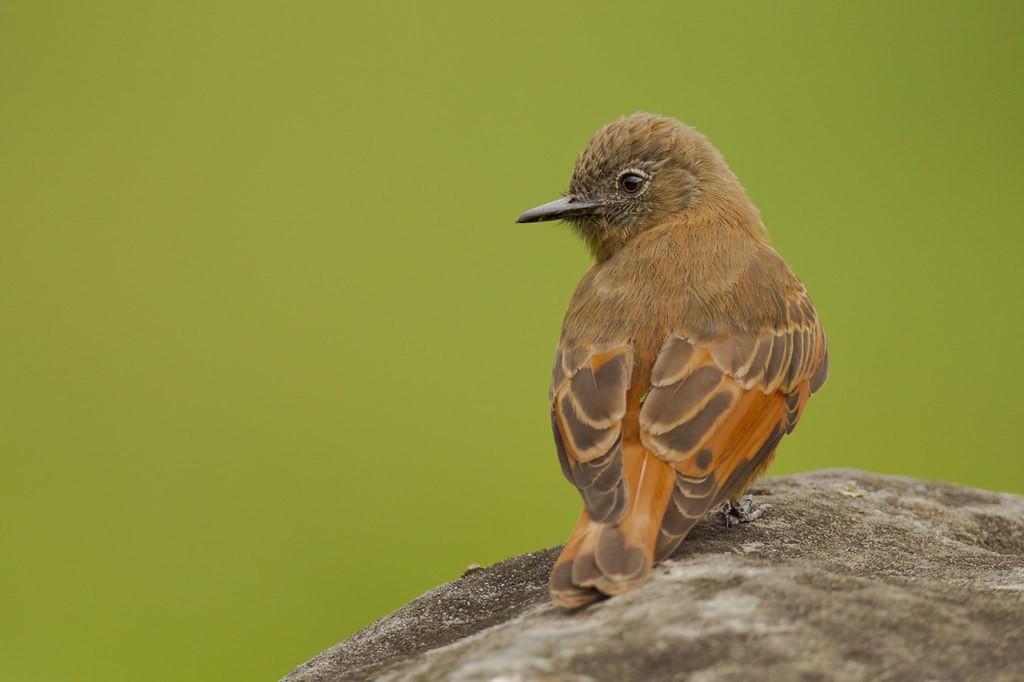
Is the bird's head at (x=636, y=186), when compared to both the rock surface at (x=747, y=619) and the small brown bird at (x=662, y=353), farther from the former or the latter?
the rock surface at (x=747, y=619)

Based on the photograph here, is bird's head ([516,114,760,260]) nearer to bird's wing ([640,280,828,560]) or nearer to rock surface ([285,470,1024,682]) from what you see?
bird's wing ([640,280,828,560])

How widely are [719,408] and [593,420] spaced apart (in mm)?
409

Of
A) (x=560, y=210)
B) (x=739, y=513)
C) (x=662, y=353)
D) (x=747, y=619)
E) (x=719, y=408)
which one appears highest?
(x=560, y=210)

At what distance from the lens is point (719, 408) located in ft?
12.3

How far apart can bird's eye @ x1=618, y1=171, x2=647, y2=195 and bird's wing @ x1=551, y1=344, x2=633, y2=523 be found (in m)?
1.16

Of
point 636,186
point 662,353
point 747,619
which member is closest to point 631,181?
point 636,186

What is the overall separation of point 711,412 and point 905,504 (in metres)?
1.49

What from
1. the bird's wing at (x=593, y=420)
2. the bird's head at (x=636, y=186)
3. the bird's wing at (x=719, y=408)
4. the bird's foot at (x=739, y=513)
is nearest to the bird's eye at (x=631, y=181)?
the bird's head at (x=636, y=186)

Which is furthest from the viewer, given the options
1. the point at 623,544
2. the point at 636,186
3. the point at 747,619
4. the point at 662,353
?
the point at 636,186

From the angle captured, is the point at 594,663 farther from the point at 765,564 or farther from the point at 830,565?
the point at 830,565

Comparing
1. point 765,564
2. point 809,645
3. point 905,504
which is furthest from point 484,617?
point 905,504

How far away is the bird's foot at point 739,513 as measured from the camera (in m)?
4.05

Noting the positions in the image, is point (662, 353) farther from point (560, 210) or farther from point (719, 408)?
point (560, 210)

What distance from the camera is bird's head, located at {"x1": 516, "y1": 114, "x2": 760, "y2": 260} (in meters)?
5.04
